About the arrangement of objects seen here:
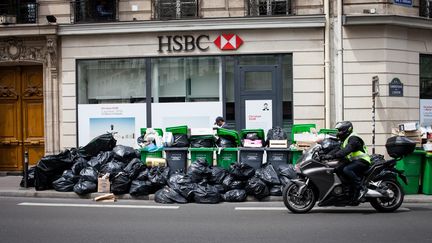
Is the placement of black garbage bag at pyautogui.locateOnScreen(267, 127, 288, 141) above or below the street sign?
below

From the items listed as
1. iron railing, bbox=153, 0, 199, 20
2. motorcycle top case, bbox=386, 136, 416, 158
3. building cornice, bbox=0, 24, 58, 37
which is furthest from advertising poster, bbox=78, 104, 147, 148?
motorcycle top case, bbox=386, 136, 416, 158

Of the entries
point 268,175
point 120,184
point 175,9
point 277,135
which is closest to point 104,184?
point 120,184

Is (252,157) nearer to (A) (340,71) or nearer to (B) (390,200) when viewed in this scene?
(B) (390,200)

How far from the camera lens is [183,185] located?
11.2m

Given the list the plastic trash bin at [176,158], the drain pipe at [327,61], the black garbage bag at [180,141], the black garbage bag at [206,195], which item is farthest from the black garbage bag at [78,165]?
the drain pipe at [327,61]

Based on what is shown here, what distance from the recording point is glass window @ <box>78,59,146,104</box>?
16.3 meters

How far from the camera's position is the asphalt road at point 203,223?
291 inches

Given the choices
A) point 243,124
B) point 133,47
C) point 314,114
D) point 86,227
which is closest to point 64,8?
point 133,47

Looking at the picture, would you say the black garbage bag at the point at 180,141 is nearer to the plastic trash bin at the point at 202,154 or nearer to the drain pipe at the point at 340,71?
the plastic trash bin at the point at 202,154

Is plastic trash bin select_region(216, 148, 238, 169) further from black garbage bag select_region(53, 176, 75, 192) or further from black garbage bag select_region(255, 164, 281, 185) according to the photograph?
black garbage bag select_region(53, 176, 75, 192)

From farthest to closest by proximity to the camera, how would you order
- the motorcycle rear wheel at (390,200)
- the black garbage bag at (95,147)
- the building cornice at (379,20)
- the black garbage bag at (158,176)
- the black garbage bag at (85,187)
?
1. the building cornice at (379,20)
2. the black garbage bag at (95,147)
3. the black garbage bag at (85,187)
4. the black garbage bag at (158,176)
5. the motorcycle rear wheel at (390,200)

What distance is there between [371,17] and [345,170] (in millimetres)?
7049

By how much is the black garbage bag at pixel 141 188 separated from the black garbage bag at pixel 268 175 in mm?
2346

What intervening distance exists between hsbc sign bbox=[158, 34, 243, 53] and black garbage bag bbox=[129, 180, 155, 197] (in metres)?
5.44
